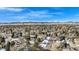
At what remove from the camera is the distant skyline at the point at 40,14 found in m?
1.72

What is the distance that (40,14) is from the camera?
67.9 inches

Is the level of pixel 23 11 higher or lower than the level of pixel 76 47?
higher

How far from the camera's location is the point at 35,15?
1.73 m

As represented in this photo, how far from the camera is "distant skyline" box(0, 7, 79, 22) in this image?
1723mm

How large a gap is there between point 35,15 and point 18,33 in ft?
0.97
